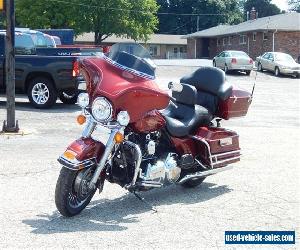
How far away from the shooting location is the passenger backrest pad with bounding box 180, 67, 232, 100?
7.10 metres

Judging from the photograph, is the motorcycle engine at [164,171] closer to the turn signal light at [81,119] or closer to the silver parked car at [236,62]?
the turn signal light at [81,119]

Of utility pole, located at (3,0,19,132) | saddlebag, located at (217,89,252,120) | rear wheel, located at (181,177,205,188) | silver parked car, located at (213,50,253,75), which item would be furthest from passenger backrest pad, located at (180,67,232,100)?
silver parked car, located at (213,50,253,75)

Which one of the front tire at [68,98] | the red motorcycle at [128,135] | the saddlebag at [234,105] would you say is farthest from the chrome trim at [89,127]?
the front tire at [68,98]

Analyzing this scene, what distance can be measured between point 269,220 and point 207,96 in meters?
1.92

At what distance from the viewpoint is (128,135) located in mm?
6059

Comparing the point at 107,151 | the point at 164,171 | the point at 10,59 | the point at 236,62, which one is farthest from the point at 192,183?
the point at 236,62

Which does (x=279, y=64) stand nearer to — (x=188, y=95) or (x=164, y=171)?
(x=188, y=95)

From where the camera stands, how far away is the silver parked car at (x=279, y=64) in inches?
1383

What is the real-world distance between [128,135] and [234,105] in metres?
1.79

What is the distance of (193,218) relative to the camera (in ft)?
19.4

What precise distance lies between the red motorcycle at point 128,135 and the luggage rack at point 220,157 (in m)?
0.02

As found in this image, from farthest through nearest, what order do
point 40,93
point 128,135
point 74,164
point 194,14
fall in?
point 194,14, point 40,93, point 128,135, point 74,164

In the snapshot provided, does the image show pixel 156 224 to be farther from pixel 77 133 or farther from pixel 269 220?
pixel 77 133

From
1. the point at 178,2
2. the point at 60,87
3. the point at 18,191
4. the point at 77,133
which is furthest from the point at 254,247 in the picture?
the point at 178,2
